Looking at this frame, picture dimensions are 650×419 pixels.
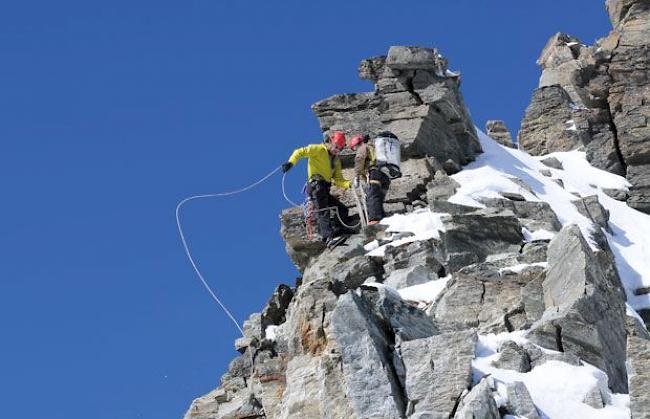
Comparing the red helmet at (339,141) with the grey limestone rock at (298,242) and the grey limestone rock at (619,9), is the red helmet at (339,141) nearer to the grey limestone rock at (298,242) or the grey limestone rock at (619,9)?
the grey limestone rock at (298,242)

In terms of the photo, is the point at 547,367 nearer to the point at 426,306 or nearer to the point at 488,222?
the point at 426,306

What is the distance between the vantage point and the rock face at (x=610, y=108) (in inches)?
1403

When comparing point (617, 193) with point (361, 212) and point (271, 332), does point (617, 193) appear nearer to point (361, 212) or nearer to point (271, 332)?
point (361, 212)

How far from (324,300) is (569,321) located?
366 centimetres

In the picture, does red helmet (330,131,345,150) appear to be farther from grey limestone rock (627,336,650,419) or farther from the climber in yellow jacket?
grey limestone rock (627,336,650,419)

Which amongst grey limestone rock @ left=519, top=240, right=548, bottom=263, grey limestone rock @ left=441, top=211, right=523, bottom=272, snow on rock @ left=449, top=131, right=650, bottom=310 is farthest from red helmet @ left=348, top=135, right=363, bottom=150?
grey limestone rock @ left=519, top=240, right=548, bottom=263

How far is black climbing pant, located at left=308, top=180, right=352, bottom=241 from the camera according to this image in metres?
28.7

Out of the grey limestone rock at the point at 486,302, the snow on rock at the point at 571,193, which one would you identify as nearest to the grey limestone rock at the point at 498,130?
the snow on rock at the point at 571,193

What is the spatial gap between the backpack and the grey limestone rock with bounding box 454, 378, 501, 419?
39.9 ft

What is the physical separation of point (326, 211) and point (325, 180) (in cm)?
92

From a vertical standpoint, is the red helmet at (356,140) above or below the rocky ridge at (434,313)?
above

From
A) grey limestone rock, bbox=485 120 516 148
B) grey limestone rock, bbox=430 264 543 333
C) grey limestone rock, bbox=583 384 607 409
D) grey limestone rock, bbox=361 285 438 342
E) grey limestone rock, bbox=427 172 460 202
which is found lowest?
grey limestone rock, bbox=583 384 607 409

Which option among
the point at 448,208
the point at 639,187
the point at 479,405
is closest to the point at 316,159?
the point at 448,208

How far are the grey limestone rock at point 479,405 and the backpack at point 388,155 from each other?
1216 cm
